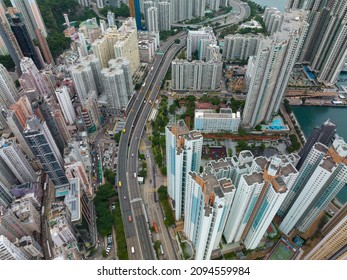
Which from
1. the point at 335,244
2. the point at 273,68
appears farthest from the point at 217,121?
the point at 335,244

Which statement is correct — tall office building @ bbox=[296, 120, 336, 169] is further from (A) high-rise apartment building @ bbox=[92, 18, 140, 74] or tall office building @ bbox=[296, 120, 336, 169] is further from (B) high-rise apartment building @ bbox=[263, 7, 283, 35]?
(B) high-rise apartment building @ bbox=[263, 7, 283, 35]

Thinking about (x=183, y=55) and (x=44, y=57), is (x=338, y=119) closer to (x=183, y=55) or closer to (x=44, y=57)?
(x=183, y=55)

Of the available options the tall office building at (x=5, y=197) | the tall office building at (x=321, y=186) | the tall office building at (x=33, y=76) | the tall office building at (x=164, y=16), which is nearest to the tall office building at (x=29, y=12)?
the tall office building at (x=33, y=76)

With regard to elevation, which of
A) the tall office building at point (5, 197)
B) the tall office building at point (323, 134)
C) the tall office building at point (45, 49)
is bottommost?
the tall office building at point (5, 197)

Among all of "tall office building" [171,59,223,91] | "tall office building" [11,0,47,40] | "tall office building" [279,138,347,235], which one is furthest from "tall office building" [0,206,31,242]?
"tall office building" [11,0,47,40]

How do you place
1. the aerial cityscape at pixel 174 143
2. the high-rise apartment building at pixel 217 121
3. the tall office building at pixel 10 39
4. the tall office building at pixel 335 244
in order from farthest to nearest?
1. the tall office building at pixel 10 39
2. the high-rise apartment building at pixel 217 121
3. the aerial cityscape at pixel 174 143
4. the tall office building at pixel 335 244

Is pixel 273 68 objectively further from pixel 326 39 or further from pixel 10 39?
pixel 10 39

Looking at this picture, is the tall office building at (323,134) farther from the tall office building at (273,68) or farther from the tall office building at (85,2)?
the tall office building at (85,2)

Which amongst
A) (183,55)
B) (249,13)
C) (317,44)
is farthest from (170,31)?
(317,44)
